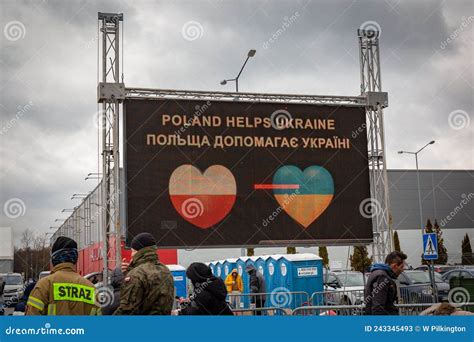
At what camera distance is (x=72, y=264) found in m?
5.24

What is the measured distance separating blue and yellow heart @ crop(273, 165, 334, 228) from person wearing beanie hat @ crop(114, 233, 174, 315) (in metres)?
8.67

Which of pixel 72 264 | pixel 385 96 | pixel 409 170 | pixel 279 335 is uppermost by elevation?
pixel 409 170

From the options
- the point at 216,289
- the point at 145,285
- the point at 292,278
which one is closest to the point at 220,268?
the point at 292,278

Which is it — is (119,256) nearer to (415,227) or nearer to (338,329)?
(338,329)

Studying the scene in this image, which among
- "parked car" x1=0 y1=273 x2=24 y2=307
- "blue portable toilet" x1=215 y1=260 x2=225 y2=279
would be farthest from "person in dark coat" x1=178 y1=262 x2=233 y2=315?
"parked car" x1=0 y1=273 x2=24 y2=307

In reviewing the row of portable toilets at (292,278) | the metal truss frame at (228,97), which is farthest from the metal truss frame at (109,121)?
the row of portable toilets at (292,278)

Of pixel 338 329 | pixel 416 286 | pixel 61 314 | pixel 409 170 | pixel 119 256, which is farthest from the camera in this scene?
pixel 409 170

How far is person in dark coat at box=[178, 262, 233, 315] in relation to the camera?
20.3ft

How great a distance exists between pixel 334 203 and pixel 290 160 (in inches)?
57.9

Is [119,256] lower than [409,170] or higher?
lower

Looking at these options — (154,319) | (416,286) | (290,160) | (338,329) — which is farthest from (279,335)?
(416,286)

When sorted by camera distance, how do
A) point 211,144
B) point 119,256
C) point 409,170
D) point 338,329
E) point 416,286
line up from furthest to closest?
point 409,170 → point 416,286 → point 211,144 → point 119,256 → point 338,329

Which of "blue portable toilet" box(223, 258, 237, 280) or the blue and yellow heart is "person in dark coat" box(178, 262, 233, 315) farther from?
"blue portable toilet" box(223, 258, 237, 280)

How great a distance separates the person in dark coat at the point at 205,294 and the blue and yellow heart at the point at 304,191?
26.9 ft
